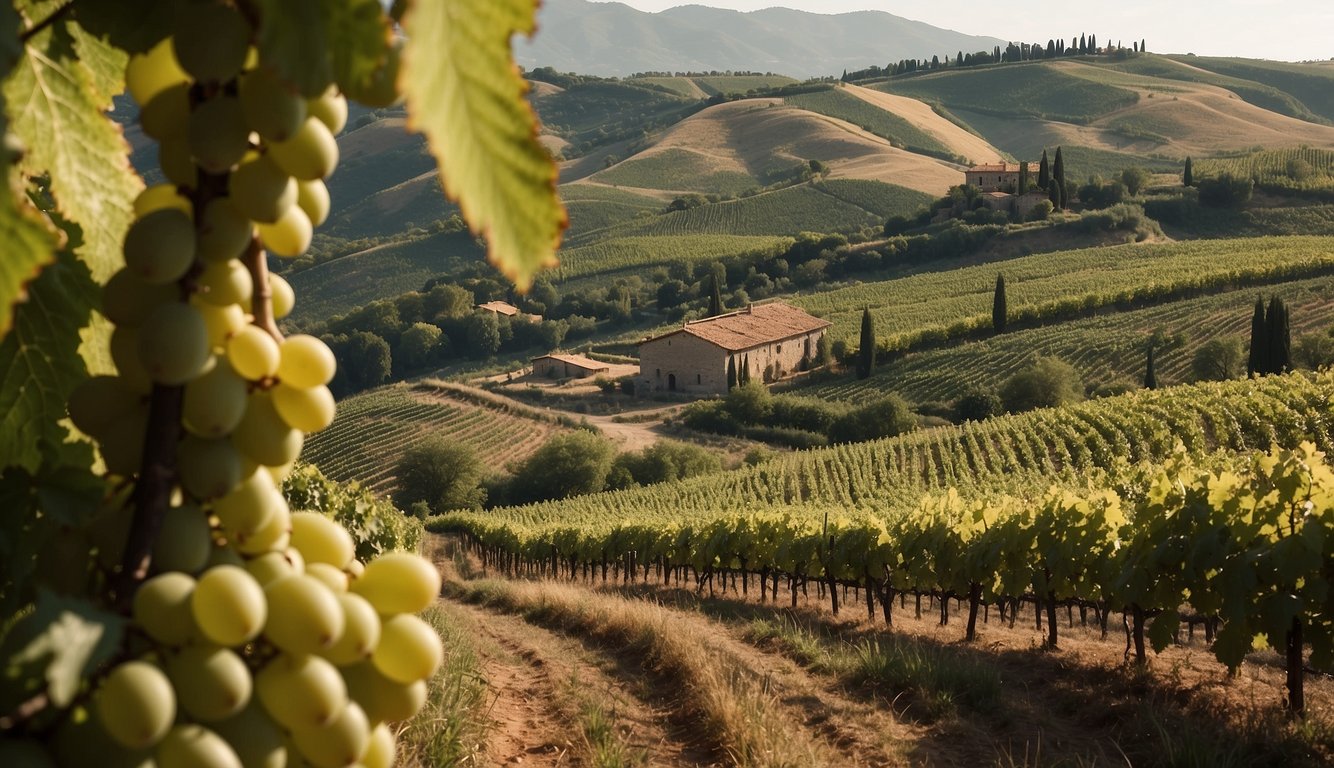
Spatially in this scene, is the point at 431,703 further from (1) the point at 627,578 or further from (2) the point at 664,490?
(2) the point at 664,490

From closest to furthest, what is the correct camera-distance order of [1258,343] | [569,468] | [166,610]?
[166,610] < [1258,343] < [569,468]

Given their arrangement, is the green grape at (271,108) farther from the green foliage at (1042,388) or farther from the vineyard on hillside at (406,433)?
the vineyard on hillside at (406,433)

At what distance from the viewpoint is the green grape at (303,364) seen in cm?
104

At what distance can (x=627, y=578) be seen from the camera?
94.9 feet

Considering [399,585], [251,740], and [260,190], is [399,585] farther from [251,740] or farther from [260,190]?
[260,190]

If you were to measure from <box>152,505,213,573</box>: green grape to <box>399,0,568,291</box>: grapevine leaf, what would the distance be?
0.37m

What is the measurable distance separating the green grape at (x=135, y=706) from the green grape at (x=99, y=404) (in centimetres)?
28

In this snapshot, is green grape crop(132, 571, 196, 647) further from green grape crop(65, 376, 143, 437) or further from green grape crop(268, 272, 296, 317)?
green grape crop(268, 272, 296, 317)

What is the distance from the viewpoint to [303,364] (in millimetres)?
1049

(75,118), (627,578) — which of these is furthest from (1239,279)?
(75,118)

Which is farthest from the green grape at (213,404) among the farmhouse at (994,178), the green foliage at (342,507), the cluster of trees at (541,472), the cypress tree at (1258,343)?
the farmhouse at (994,178)

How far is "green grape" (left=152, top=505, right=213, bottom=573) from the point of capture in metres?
0.93

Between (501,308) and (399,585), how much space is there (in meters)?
100

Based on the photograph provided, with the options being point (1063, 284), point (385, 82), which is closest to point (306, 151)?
point (385, 82)
